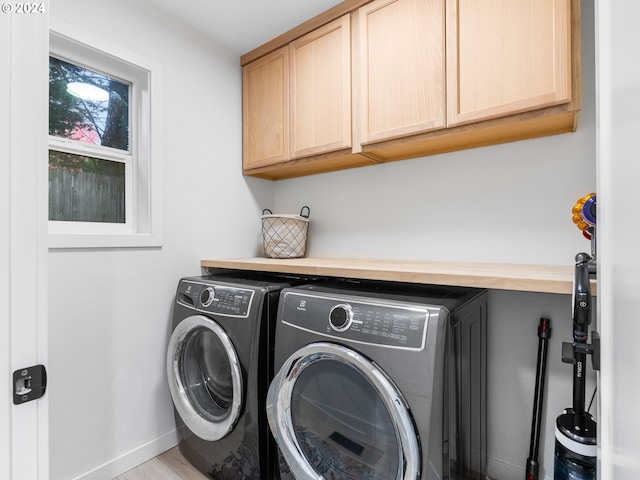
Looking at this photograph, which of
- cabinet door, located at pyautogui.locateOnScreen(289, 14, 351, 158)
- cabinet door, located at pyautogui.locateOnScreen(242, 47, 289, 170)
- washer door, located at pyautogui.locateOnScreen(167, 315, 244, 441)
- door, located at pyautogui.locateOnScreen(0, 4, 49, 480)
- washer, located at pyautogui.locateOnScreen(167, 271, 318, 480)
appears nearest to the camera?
door, located at pyautogui.locateOnScreen(0, 4, 49, 480)

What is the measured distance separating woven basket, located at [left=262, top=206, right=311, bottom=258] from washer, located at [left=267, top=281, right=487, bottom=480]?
75 cm

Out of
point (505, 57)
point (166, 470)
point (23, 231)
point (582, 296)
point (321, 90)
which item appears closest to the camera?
point (23, 231)

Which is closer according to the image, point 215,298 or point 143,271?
point 215,298

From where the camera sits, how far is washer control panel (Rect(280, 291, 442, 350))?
1015 mm

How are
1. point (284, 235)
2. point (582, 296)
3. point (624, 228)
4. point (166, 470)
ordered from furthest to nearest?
point (284, 235) < point (166, 470) < point (582, 296) < point (624, 228)

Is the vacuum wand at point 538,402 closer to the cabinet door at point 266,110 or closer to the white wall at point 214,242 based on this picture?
the white wall at point 214,242

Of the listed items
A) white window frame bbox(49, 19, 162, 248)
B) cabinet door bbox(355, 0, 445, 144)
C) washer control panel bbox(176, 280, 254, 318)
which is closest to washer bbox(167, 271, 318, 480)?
washer control panel bbox(176, 280, 254, 318)

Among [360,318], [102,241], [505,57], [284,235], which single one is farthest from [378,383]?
[102,241]

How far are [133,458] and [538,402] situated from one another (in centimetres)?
198

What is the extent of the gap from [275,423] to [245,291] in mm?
550

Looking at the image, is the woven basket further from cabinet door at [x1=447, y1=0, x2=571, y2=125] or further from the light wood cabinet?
cabinet door at [x1=447, y1=0, x2=571, y2=125]

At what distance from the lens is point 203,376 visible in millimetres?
1691

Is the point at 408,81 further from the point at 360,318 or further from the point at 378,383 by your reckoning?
the point at 378,383

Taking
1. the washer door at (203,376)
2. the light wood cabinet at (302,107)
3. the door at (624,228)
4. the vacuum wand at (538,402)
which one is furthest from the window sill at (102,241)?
the vacuum wand at (538,402)
